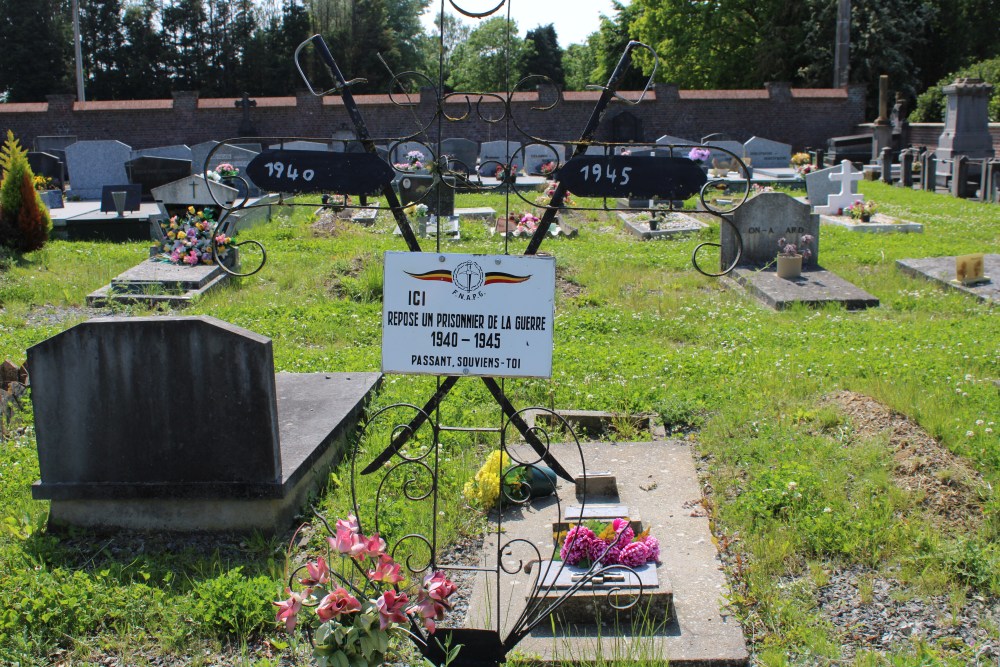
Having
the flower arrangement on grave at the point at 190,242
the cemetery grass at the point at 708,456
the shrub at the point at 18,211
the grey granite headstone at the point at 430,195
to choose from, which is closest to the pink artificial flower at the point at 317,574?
the cemetery grass at the point at 708,456

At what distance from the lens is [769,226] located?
11000mm

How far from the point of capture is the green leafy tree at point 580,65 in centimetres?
5959

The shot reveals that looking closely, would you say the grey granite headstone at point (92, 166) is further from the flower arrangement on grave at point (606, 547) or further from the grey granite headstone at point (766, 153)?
the flower arrangement on grave at point (606, 547)

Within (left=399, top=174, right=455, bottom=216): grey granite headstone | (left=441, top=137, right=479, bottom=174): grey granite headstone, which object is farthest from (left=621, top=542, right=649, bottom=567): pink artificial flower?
(left=441, top=137, right=479, bottom=174): grey granite headstone

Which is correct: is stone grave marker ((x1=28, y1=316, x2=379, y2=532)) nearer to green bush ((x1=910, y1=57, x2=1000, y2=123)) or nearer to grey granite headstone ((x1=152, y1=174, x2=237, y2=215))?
grey granite headstone ((x1=152, y1=174, x2=237, y2=215))

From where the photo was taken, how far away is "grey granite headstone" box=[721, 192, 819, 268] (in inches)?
430

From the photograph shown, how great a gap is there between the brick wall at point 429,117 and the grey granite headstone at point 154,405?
2497 centimetres

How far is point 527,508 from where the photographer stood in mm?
4730

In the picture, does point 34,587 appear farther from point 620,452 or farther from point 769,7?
point 769,7

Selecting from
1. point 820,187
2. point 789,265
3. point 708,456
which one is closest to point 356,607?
point 708,456

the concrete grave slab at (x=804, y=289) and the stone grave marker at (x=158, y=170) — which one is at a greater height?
the stone grave marker at (x=158, y=170)

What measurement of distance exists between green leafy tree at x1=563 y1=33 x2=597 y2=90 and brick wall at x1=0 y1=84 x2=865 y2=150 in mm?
26793

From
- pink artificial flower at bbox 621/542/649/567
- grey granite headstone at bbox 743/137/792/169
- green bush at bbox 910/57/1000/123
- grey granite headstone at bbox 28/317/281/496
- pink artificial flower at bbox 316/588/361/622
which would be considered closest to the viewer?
pink artificial flower at bbox 316/588/361/622

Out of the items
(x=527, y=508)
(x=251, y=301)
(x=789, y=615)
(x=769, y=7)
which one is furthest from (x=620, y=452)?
(x=769, y=7)
